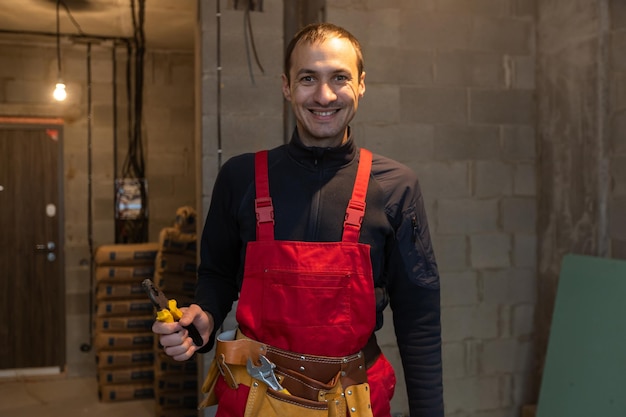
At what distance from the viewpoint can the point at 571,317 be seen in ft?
8.48

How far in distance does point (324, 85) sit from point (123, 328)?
3.43 metres

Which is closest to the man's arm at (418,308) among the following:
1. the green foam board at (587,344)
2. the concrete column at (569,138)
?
the green foam board at (587,344)

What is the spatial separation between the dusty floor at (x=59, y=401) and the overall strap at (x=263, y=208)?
10.4 feet

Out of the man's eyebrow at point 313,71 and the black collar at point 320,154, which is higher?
the man's eyebrow at point 313,71

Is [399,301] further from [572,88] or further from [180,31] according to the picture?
[180,31]

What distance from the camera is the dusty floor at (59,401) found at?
404cm

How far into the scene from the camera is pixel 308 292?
1249 millimetres

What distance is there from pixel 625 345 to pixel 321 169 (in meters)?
1.66

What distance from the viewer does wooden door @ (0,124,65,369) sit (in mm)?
4773

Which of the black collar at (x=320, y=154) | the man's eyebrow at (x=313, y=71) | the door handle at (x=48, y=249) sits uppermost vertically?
the man's eyebrow at (x=313, y=71)

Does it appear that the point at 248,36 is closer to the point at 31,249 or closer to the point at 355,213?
the point at 355,213

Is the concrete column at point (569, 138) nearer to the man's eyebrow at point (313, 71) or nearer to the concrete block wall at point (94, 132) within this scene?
the man's eyebrow at point (313, 71)

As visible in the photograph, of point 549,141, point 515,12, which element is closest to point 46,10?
point 515,12

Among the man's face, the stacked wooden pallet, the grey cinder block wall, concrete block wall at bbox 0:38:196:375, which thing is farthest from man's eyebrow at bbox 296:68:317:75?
concrete block wall at bbox 0:38:196:375
